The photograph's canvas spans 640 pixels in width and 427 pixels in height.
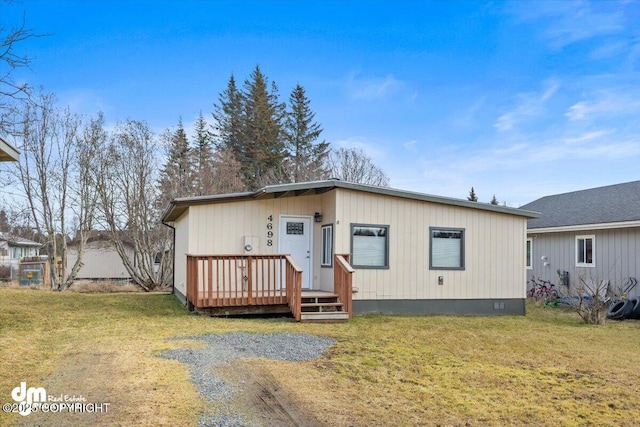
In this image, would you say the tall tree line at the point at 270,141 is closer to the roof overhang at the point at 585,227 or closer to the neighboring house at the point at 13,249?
the neighboring house at the point at 13,249

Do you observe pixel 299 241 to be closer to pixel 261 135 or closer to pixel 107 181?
pixel 107 181

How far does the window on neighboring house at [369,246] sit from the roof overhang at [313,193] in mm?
777

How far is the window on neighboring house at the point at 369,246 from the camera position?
9414mm

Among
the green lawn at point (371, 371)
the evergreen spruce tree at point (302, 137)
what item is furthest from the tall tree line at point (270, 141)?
the green lawn at point (371, 371)

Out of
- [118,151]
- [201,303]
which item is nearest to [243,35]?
[118,151]

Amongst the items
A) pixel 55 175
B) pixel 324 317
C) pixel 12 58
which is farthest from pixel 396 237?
pixel 55 175

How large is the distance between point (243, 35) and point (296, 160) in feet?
43.1

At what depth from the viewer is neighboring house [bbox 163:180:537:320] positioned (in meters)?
9.11

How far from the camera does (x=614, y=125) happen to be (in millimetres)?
15312

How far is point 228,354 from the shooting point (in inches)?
212

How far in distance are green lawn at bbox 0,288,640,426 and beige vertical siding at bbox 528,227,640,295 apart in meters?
4.09

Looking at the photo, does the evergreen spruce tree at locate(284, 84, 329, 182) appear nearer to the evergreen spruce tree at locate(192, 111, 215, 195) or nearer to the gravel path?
the evergreen spruce tree at locate(192, 111, 215, 195)

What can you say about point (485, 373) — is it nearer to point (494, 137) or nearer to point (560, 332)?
point (560, 332)

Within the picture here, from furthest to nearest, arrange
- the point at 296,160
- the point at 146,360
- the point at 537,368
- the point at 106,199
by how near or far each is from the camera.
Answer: the point at 296,160 → the point at 106,199 → the point at 537,368 → the point at 146,360
